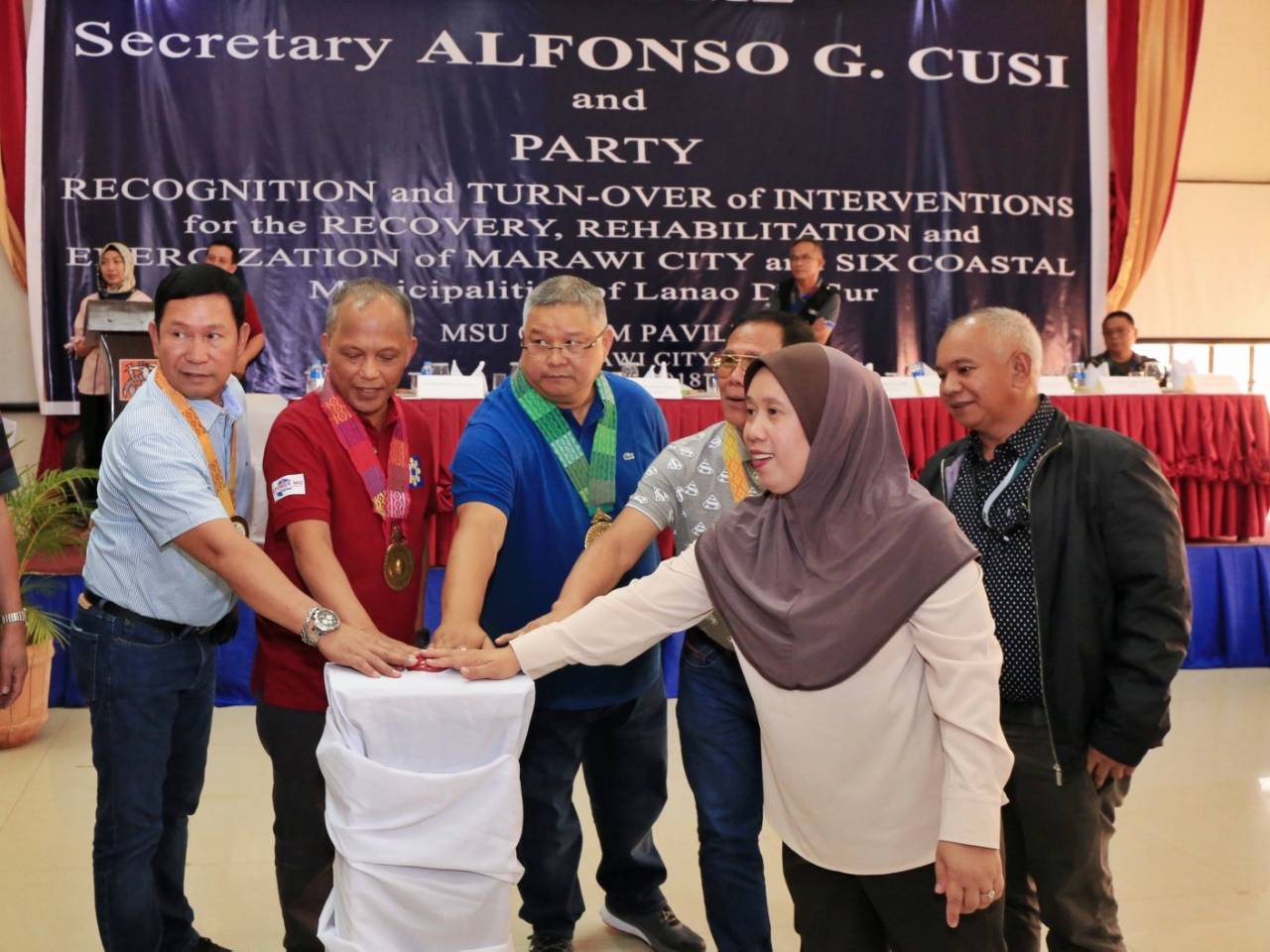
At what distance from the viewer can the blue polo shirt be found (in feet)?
7.57

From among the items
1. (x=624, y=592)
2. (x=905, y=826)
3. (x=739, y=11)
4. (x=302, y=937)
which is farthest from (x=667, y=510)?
(x=739, y=11)

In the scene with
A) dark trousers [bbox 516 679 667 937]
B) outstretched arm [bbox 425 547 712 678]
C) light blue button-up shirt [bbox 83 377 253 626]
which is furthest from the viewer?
dark trousers [bbox 516 679 667 937]

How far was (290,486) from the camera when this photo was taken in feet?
6.72

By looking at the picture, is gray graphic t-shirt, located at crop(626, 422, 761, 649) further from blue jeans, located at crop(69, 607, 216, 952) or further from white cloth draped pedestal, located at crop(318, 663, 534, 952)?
blue jeans, located at crop(69, 607, 216, 952)

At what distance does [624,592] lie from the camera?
1.85 m

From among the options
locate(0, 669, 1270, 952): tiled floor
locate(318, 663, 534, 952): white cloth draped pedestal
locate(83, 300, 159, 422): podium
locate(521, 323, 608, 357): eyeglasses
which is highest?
locate(83, 300, 159, 422): podium

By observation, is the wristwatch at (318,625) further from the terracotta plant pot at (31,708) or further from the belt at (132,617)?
the terracotta plant pot at (31,708)

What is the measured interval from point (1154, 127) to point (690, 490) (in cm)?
750

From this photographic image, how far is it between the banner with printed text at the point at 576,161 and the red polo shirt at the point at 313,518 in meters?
5.30

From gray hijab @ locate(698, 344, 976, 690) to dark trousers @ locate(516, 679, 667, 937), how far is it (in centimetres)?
92

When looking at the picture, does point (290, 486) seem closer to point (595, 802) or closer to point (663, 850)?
point (595, 802)

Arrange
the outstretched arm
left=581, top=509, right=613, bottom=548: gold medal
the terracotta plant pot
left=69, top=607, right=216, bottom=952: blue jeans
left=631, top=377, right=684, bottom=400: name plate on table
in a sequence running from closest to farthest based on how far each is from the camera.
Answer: the outstretched arm, left=69, top=607, right=216, bottom=952: blue jeans, left=581, top=509, right=613, bottom=548: gold medal, the terracotta plant pot, left=631, top=377, right=684, bottom=400: name plate on table

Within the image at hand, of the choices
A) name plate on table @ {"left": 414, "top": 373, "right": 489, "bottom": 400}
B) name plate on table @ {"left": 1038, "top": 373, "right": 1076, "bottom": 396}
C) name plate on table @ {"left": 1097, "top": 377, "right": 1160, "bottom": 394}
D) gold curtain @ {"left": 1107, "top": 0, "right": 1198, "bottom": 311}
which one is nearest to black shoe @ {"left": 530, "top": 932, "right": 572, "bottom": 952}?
name plate on table @ {"left": 414, "top": 373, "right": 489, "bottom": 400}

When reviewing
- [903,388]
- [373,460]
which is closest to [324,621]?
[373,460]
